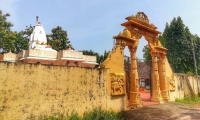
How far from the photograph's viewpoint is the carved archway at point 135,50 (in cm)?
870

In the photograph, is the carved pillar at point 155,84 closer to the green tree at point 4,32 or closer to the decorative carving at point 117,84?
the decorative carving at point 117,84

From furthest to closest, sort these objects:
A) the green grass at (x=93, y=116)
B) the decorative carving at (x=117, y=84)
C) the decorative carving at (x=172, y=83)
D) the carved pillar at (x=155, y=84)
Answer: the decorative carving at (x=172, y=83), the carved pillar at (x=155, y=84), the decorative carving at (x=117, y=84), the green grass at (x=93, y=116)

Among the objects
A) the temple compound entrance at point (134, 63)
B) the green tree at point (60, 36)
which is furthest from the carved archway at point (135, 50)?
the green tree at point (60, 36)

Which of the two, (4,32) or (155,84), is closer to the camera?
(155,84)

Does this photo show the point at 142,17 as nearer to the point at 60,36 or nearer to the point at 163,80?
the point at 163,80

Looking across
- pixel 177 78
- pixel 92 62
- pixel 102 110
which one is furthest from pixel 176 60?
pixel 102 110

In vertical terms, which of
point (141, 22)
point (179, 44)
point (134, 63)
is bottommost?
point (134, 63)

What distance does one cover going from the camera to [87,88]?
6.51m

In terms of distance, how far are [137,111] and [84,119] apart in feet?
9.74

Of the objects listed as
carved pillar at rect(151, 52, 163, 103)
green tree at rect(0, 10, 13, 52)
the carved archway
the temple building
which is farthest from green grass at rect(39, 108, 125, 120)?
green tree at rect(0, 10, 13, 52)

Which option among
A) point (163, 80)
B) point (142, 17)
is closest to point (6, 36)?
point (142, 17)

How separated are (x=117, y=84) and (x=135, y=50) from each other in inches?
102

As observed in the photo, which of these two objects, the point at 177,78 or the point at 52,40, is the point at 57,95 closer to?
the point at 177,78

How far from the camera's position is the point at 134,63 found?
9.11 metres
